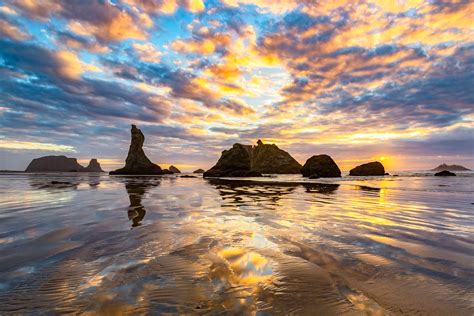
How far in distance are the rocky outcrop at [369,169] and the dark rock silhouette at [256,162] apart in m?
30.0

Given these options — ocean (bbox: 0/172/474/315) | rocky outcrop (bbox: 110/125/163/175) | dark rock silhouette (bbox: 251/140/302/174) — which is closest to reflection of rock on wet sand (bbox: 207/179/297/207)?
ocean (bbox: 0/172/474/315)

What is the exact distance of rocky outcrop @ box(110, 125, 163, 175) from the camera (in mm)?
87875

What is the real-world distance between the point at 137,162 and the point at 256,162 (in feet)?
211

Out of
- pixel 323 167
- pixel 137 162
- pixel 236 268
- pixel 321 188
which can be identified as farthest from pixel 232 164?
pixel 236 268

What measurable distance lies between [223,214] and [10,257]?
6.02m

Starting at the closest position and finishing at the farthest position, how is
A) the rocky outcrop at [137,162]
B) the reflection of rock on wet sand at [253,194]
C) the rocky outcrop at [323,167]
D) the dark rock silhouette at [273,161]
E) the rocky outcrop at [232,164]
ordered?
the reflection of rock on wet sand at [253,194], the rocky outcrop at [323,167], the rocky outcrop at [232,164], the rocky outcrop at [137,162], the dark rock silhouette at [273,161]

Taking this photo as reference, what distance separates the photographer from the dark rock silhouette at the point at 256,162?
68.4 m

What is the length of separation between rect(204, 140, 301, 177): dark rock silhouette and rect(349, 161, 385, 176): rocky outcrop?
30.0 meters

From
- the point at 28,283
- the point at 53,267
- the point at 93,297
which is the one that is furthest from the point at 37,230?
the point at 93,297

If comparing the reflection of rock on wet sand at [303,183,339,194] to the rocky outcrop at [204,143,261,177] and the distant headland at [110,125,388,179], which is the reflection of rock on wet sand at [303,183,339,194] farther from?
the rocky outcrop at [204,143,261,177]

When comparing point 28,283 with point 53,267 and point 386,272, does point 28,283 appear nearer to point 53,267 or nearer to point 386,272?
point 53,267

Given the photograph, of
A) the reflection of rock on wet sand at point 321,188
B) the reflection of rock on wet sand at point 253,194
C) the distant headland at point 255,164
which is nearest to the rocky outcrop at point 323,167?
the distant headland at point 255,164

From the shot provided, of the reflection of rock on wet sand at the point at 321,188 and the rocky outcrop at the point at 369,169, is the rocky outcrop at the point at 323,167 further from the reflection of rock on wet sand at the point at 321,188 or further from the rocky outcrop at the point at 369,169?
the reflection of rock on wet sand at the point at 321,188

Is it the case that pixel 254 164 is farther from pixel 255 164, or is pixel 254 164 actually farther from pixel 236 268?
pixel 236 268
